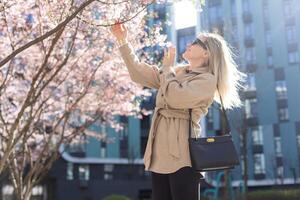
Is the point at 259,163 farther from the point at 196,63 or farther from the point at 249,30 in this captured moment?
the point at 196,63

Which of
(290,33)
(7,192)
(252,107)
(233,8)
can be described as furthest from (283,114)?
(7,192)

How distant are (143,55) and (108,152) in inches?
1189

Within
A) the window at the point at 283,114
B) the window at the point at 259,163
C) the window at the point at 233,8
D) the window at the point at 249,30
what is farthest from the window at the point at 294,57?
the window at the point at 259,163

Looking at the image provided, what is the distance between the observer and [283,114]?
37.5 metres

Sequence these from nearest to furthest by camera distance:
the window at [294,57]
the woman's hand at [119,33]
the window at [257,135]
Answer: the woman's hand at [119,33]
the window at [294,57]
the window at [257,135]

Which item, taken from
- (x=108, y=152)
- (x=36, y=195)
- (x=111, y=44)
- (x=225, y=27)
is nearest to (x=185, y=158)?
(x=111, y=44)

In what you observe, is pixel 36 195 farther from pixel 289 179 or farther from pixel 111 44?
pixel 111 44

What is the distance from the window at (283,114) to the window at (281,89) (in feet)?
3.18

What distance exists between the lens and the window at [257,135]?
38100 mm

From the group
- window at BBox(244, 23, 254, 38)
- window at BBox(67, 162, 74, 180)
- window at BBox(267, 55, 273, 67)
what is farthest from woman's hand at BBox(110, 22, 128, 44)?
window at BBox(244, 23, 254, 38)

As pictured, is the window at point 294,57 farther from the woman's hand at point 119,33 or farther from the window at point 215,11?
the woman's hand at point 119,33

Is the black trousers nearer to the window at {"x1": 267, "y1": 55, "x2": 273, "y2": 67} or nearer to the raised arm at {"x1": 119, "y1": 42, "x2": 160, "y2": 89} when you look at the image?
the raised arm at {"x1": 119, "y1": 42, "x2": 160, "y2": 89}

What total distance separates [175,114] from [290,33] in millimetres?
36775

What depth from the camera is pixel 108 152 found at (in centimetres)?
3956
